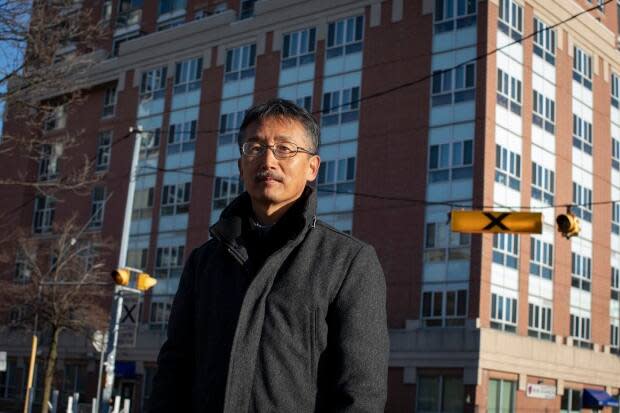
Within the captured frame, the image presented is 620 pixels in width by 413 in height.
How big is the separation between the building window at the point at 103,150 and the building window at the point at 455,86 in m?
20.3

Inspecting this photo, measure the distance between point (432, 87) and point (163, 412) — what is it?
3751 centimetres

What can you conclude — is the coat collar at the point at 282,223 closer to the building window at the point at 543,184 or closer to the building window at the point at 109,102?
the building window at the point at 543,184

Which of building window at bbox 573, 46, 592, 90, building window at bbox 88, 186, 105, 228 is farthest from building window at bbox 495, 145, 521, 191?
building window at bbox 88, 186, 105, 228

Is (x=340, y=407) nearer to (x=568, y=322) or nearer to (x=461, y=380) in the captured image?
(x=461, y=380)

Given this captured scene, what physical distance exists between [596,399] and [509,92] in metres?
14.2

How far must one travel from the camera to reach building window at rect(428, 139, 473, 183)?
38.3 metres

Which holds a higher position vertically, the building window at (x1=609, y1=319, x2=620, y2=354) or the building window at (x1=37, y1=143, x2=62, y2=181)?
the building window at (x1=37, y1=143, x2=62, y2=181)

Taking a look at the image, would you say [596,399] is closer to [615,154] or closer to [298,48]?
[615,154]

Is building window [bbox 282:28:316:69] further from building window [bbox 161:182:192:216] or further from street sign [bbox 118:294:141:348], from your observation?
street sign [bbox 118:294:141:348]

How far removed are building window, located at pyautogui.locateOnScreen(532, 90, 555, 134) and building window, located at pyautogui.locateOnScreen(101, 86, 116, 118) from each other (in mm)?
23818

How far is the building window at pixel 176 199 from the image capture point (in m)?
47.6

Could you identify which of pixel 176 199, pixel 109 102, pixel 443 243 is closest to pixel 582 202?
pixel 443 243

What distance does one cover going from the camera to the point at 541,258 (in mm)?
40781

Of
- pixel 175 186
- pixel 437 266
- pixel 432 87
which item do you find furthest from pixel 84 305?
pixel 432 87
